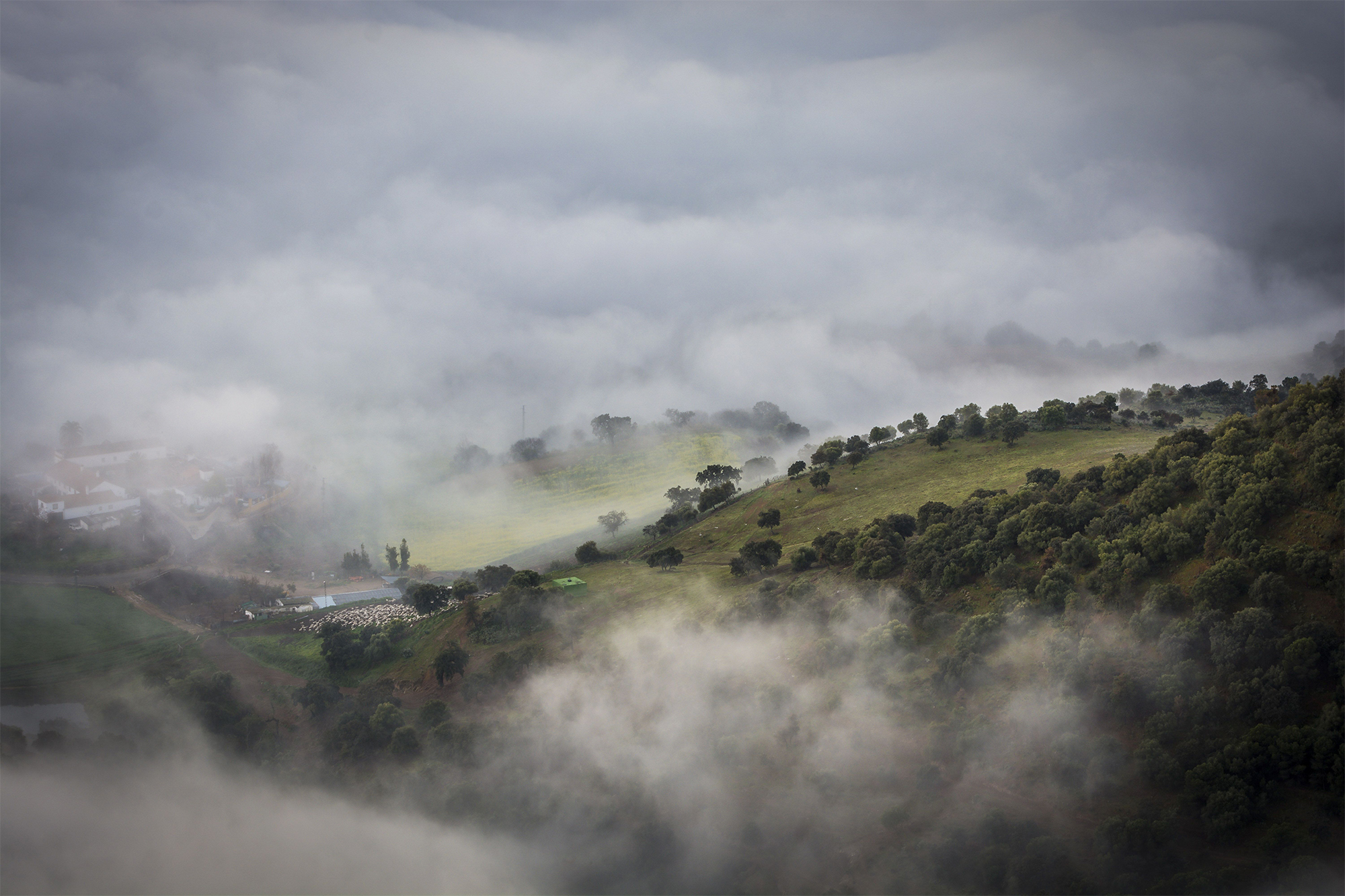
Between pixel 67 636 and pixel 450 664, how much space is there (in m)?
29.2

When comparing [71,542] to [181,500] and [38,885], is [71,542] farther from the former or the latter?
[181,500]

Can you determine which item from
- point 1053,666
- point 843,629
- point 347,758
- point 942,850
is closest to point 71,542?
point 347,758

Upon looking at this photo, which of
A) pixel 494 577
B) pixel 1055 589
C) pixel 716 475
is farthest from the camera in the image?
pixel 716 475

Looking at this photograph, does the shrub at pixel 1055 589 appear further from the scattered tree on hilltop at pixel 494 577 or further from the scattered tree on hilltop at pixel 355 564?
the scattered tree on hilltop at pixel 355 564

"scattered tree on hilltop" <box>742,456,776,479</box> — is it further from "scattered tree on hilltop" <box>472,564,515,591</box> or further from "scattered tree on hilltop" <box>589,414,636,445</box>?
"scattered tree on hilltop" <box>472,564,515,591</box>

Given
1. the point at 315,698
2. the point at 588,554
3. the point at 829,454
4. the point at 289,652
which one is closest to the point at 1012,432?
the point at 829,454

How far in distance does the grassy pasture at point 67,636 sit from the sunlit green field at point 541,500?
5074 centimetres

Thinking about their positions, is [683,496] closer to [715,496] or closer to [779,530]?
[715,496]

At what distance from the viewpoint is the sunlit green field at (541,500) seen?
12775 centimetres

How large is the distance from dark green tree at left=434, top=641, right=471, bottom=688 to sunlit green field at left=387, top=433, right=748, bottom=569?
141 ft


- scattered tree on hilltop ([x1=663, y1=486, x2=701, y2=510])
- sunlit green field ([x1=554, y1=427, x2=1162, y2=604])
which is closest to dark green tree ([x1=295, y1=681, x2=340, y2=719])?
sunlit green field ([x1=554, y1=427, x2=1162, y2=604])

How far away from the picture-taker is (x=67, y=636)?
59.2 meters

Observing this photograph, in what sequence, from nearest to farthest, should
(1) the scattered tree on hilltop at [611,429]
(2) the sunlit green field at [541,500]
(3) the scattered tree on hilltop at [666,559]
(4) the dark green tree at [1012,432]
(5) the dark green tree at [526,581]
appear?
(5) the dark green tree at [526,581], (3) the scattered tree on hilltop at [666,559], (4) the dark green tree at [1012,432], (2) the sunlit green field at [541,500], (1) the scattered tree on hilltop at [611,429]

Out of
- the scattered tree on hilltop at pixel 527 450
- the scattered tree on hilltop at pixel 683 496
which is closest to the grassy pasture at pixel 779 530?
the scattered tree on hilltop at pixel 683 496
